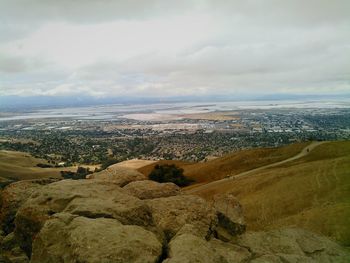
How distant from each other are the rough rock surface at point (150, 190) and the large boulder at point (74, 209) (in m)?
2.52

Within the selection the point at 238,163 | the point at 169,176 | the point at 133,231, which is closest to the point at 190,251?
the point at 133,231

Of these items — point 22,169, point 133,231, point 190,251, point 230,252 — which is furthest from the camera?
point 22,169

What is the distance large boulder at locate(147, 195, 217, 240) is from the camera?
1300cm

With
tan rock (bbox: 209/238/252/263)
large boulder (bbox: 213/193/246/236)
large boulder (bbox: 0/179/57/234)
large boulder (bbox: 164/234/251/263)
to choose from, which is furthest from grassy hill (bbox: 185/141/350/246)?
large boulder (bbox: 0/179/57/234)

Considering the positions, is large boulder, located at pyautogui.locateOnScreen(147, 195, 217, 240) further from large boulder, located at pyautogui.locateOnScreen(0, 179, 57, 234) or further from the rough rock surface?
large boulder, located at pyautogui.locateOnScreen(0, 179, 57, 234)

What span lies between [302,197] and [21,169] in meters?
72.5

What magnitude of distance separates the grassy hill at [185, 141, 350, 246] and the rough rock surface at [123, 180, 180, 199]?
7.58m

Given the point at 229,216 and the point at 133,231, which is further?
the point at 229,216

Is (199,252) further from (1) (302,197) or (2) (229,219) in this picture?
(1) (302,197)

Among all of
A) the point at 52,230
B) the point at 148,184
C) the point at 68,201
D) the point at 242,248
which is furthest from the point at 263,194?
the point at 52,230

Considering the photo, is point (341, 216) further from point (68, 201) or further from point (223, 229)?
point (68, 201)

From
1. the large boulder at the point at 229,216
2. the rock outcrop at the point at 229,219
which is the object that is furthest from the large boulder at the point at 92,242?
the large boulder at the point at 229,216

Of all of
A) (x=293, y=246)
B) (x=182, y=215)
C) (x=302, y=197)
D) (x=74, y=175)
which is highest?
(x=182, y=215)

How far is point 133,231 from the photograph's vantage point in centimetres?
1070
